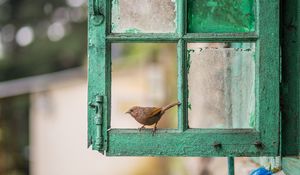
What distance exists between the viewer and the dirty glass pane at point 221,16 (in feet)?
6.83

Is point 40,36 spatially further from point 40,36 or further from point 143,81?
point 143,81

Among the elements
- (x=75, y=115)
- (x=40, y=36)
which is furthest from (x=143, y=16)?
(x=40, y=36)

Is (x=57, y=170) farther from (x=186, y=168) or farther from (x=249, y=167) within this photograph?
(x=249, y=167)

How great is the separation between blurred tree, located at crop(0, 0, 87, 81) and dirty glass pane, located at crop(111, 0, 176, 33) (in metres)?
16.1

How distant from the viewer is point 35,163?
11656 mm

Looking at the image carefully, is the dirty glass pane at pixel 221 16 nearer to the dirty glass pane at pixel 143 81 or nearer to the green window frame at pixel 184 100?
the green window frame at pixel 184 100

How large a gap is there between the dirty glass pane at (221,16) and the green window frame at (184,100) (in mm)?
20

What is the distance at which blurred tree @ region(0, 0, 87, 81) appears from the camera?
18484 millimetres

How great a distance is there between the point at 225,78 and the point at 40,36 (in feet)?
56.4

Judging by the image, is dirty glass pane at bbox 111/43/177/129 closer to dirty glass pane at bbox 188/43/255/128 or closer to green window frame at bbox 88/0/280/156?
dirty glass pane at bbox 188/43/255/128

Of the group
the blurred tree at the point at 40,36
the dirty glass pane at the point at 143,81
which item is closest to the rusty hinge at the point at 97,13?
the dirty glass pane at the point at 143,81

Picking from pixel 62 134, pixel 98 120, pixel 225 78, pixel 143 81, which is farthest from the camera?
pixel 62 134

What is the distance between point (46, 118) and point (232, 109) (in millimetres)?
9154

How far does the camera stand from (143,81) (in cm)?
963
